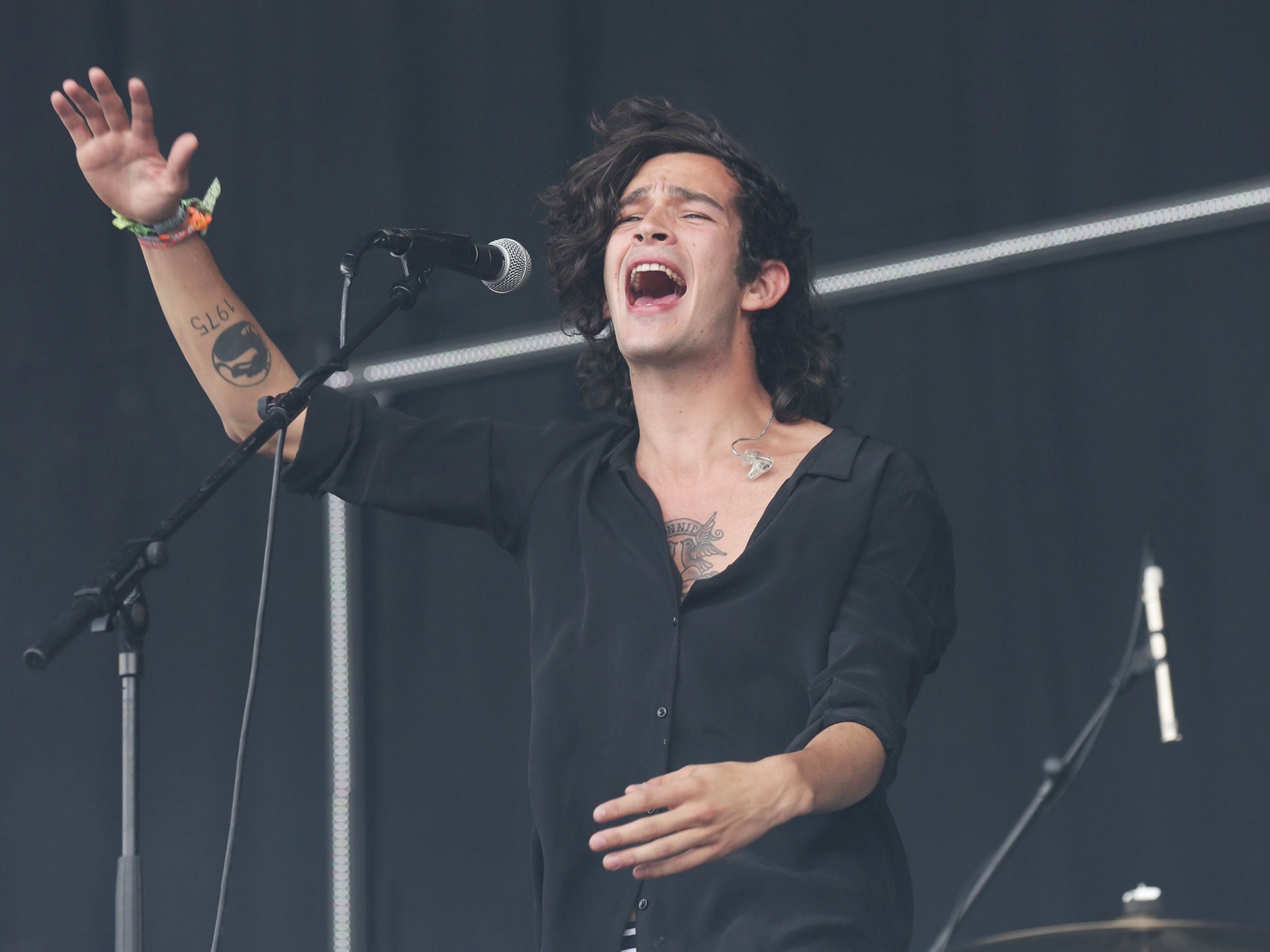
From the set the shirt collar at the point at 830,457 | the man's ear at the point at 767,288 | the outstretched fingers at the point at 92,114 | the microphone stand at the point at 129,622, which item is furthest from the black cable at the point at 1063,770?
the outstretched fingers at the point at 92,114

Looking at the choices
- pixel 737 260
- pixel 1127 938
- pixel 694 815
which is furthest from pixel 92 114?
pixel 1127 938

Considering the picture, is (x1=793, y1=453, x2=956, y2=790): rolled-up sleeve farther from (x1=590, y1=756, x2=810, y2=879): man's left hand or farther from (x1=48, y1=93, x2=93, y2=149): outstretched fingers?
(x1=48, y1=93, x2=93, y2=149): outstretched fingers

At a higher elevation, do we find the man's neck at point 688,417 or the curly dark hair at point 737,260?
the curly dark hair at point 737,260

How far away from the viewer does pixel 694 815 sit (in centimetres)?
115

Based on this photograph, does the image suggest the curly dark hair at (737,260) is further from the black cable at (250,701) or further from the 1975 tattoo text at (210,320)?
the black cable at (250,701)

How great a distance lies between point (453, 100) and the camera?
3127 millimetres

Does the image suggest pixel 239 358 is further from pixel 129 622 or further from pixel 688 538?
pixel 688 538

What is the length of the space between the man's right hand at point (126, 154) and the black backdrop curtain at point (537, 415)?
1.38 metres

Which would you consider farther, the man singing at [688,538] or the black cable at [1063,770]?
the black cable at [1063,770]

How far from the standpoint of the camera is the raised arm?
1619mm

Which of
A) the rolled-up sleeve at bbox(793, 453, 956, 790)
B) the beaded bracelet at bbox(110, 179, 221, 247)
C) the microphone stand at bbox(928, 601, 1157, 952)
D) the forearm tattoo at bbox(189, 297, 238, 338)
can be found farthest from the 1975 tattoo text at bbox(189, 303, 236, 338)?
the microphone stand at bbox(928, 601, 1157, 952)

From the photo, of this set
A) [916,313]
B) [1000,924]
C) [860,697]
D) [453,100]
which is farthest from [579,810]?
[453,100]

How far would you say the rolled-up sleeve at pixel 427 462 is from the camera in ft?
5.77

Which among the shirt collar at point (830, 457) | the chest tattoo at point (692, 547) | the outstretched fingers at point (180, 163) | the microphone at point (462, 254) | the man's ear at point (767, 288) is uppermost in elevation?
the outstretched fingers at point (180, 163)
